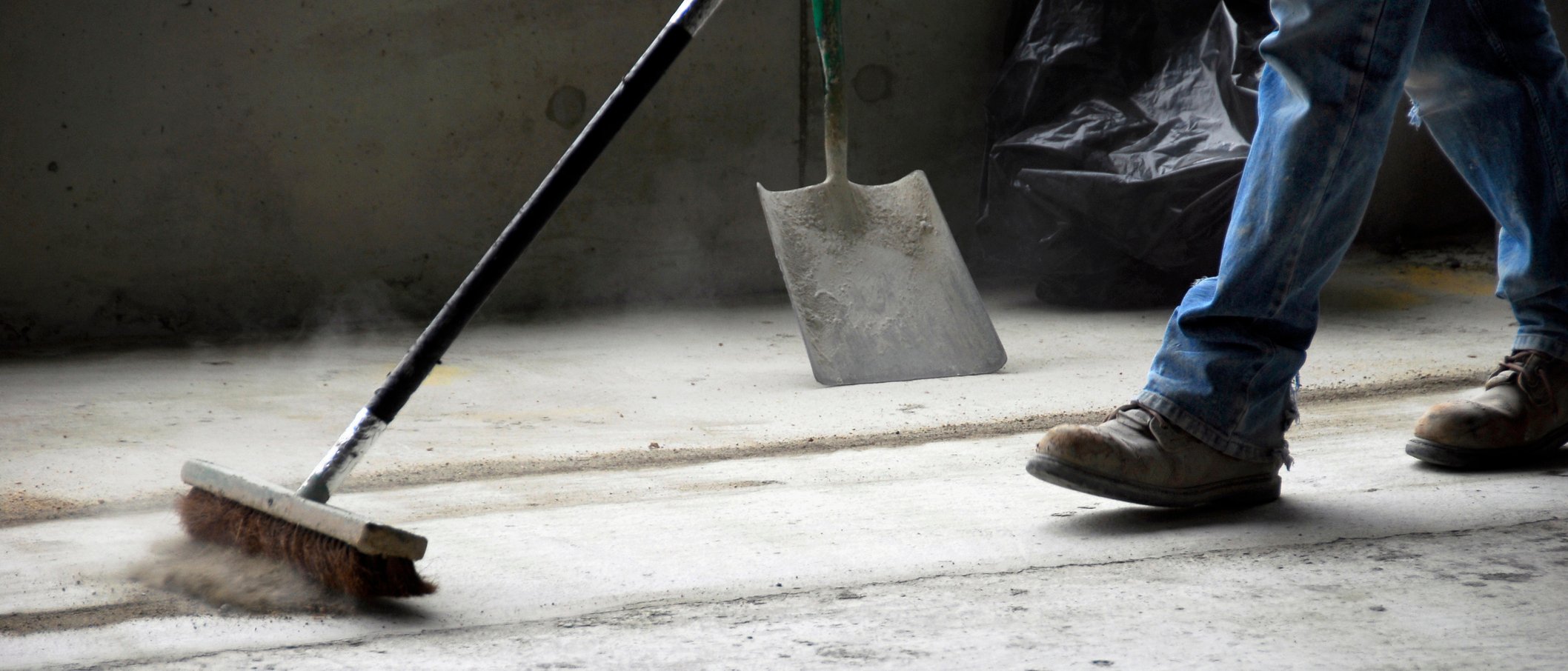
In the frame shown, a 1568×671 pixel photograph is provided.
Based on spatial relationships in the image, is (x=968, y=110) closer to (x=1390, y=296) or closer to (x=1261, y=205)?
(x=1390, y=296)

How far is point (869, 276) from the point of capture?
8.71 feet

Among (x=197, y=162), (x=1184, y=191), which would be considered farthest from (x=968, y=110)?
(x=197, y=162)

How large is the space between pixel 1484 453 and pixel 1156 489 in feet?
1.60

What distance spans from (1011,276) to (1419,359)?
1.35 m

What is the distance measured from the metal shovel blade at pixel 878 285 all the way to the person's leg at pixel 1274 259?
107 cm

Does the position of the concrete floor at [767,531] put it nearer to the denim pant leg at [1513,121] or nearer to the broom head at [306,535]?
the broom head at [306,535]

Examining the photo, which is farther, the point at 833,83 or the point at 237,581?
the point at 833,83

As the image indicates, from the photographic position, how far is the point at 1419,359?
2.56 m

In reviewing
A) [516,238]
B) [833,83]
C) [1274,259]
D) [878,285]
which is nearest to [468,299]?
[516,238]

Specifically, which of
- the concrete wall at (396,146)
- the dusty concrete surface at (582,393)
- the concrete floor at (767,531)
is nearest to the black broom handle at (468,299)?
the concrete floor at (767,531)

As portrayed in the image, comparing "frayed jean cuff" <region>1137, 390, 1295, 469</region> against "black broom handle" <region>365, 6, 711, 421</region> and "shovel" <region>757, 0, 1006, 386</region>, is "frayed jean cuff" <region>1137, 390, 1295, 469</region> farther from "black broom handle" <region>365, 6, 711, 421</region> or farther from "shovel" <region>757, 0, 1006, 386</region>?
"shovel" <region>757, 0, 1006, 386</region>

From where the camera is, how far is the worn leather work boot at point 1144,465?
Result: 1.39 metres

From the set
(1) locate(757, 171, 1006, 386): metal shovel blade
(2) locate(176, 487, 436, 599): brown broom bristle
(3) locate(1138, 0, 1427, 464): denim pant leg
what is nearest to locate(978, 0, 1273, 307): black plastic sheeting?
(1) locate(757, 171, 1006, 386): metal shovel blade

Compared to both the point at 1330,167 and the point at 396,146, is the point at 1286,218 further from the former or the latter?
the point at 396,146
